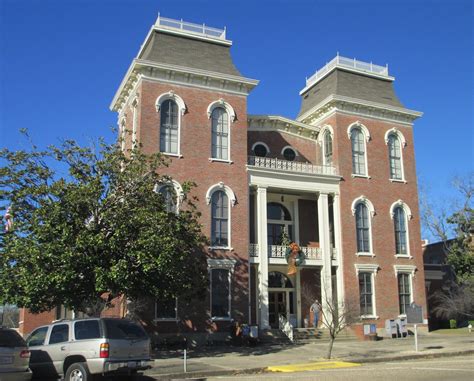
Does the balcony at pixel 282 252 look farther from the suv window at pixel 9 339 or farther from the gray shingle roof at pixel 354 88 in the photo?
the suv window at pixel 9 339

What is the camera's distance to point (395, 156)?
115 feet

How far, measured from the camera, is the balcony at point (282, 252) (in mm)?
29656

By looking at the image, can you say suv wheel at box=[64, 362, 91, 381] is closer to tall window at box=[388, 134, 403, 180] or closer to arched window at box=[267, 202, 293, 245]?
arched window at box=[267, 202, 293, 245]

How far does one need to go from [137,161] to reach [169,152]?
6154 mm

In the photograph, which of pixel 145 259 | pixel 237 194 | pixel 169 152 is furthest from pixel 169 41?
pixel 145 259

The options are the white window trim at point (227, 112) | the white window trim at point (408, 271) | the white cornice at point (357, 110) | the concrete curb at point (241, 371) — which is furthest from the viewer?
the white cornice at point (357, 110)

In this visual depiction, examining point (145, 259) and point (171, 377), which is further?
point (145, 259)

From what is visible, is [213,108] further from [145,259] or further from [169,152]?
[145,259]

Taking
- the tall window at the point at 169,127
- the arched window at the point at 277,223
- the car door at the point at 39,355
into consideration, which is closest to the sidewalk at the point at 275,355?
the car door at the point at 39,355

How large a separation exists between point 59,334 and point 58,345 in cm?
34

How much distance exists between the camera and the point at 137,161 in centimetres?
2242

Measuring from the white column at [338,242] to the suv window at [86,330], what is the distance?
64.2 ft

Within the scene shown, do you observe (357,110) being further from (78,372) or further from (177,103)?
(78,372)

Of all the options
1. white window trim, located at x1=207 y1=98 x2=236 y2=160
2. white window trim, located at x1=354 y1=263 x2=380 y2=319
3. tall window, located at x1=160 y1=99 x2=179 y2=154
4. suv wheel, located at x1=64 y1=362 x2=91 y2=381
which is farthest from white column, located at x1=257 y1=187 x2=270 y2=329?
suv wheel, located at x1=64 y1=362 x2=91 y2=381
